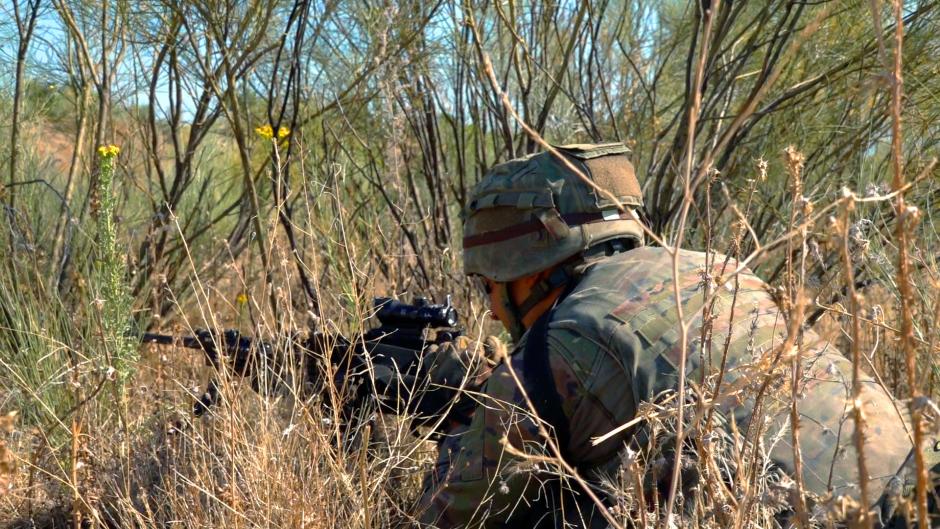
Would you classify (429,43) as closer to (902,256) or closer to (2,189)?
(2,189)

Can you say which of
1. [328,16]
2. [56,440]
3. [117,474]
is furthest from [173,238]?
[117,474]

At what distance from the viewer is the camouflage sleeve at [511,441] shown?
88.0 inches

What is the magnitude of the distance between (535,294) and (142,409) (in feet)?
4.18

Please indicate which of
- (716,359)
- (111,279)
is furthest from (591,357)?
(111,279)

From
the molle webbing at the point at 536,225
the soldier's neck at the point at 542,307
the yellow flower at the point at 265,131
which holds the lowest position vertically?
the soldier's neck at the point at 542,307

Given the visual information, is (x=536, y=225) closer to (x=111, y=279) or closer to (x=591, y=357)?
(x=591, y=357)

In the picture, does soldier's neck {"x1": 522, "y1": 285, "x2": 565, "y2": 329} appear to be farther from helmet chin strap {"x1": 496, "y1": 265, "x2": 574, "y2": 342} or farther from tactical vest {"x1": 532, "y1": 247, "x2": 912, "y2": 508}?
tactical vest {"x1": 532, "y1": 247, "x2": 912, "y2": 508}

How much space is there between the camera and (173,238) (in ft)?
15.2

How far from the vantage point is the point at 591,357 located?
2.24 m

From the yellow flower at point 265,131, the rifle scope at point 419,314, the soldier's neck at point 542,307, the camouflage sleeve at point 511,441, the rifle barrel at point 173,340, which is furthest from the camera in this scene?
the yellow flower at point 265,131

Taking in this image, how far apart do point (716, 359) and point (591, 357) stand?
27 cm

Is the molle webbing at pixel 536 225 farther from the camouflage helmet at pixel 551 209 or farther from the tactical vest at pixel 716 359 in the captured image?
the tactical vest at pixel 716 359

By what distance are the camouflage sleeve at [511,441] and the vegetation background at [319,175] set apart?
0.20 meters

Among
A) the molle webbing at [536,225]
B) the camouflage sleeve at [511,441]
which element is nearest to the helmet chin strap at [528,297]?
the molle webbing at [536,225]
